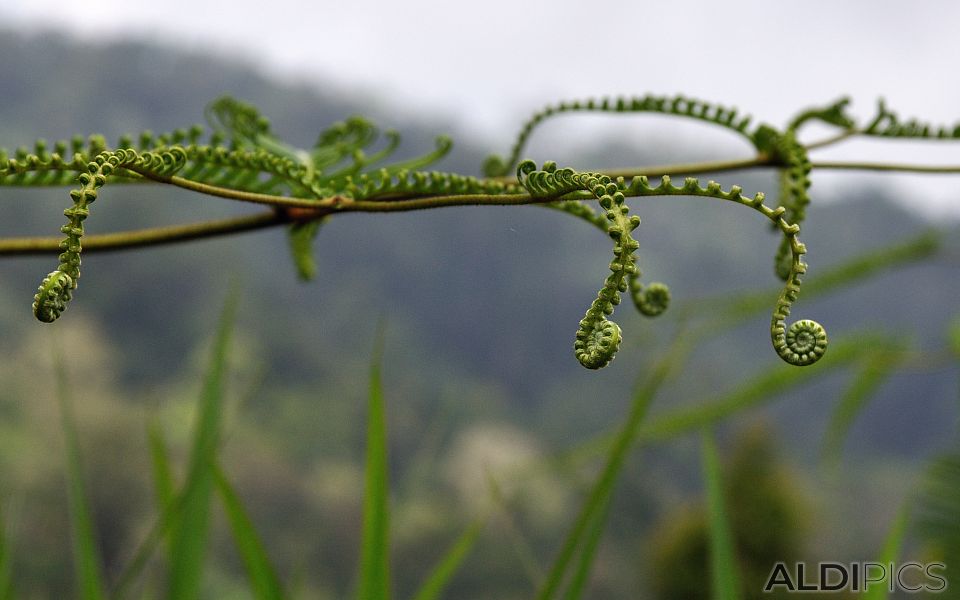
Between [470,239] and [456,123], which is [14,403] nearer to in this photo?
[470,239]

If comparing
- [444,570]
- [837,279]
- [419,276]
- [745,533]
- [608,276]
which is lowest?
[745,533]

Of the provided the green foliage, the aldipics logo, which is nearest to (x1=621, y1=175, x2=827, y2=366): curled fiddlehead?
the aldipics logo

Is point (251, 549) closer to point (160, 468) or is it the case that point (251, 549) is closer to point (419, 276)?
point (160, 468)

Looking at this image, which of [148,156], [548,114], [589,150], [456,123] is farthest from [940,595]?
[456,123]

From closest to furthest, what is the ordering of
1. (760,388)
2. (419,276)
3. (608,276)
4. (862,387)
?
(608,276)
(760,388)
(862,387)
(419,276)

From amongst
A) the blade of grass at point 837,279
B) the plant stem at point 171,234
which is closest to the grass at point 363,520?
the plant stem at point 171,234

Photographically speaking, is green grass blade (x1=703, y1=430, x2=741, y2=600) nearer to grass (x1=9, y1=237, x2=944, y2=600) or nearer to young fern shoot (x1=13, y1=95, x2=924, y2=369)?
grass (x1=9, y1=237, x2=944, y2=600)

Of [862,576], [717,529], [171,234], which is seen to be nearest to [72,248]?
[171,234]
